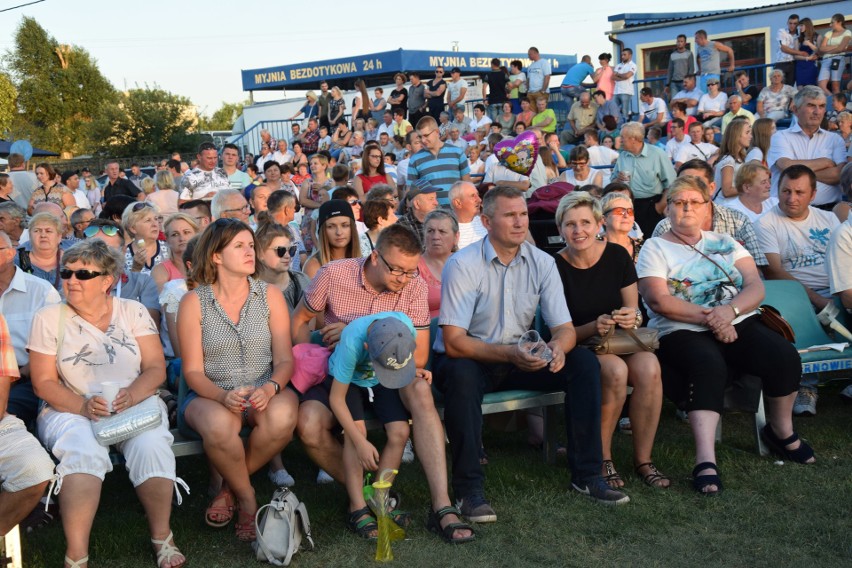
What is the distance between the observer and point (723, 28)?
21250mm

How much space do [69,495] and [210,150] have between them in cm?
721

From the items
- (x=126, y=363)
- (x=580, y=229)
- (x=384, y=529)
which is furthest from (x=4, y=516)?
(x=580, y=229)

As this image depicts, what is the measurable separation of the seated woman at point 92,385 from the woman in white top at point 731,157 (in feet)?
17.7

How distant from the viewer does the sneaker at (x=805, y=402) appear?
568 cm

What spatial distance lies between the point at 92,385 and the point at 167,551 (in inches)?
33.8

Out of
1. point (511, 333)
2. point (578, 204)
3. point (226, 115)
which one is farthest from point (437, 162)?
point (226, 115)

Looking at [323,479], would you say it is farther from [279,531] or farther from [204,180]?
[204,180]

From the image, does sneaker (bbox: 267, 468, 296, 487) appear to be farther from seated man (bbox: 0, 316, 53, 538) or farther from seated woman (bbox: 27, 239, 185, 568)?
seated man (bbox: 0, 316, 53, 538)

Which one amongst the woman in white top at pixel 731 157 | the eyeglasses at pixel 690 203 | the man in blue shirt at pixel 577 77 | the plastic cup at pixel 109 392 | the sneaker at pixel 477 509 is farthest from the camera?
the man in blue shirt at pixel 577 77

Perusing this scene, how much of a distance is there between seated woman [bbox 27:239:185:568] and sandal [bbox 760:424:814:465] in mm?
3191

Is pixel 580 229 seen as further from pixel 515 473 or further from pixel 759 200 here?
pixel 759 200

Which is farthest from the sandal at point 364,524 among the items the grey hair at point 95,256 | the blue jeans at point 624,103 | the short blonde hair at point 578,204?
the blue jeans at point 624,103

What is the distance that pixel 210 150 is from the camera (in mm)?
10430

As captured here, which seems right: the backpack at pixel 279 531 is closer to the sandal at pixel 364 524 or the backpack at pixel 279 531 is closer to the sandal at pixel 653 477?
the sandal at pixel 364 524
